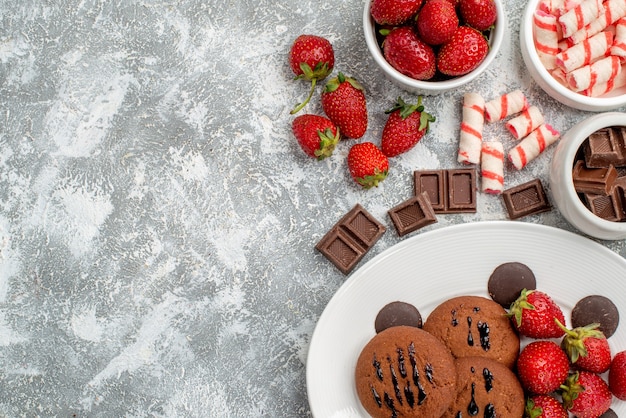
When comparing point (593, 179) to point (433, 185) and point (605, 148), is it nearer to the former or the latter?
point (605, 148)

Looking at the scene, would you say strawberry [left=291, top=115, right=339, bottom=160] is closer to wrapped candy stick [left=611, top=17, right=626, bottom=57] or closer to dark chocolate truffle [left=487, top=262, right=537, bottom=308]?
dark chocolate truffle [left=487, top=262, right=537, bottom=308]

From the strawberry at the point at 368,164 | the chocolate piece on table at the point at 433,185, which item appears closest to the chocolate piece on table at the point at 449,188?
the chocolate piece on table at the point at 433,185

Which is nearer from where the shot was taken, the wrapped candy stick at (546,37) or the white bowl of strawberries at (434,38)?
the white bowl of strawberries at (434,38)

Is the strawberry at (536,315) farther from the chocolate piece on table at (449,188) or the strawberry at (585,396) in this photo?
the chocolate piece on table at (449,188)

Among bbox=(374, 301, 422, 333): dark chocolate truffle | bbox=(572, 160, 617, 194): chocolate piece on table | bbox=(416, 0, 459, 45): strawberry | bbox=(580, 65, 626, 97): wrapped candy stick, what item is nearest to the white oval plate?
bbox=(374, 301, 422, 333): dark chocolate truffle

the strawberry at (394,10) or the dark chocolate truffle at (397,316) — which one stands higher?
the strawberry at (394,10)

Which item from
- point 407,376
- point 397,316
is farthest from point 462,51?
point 407,376

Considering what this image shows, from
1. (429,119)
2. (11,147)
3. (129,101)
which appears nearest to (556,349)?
(429,119)
